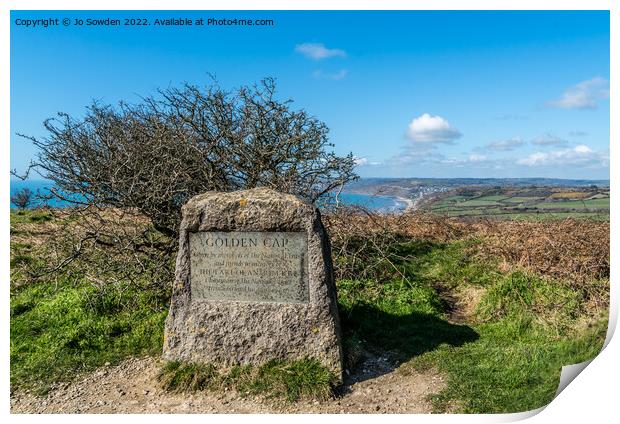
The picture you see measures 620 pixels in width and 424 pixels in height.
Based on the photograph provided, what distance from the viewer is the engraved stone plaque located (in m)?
4.84

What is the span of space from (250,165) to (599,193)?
35.2 feet

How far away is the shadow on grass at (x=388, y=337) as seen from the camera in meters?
5.22

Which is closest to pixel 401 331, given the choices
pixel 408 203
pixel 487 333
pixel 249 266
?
pixel 487 333

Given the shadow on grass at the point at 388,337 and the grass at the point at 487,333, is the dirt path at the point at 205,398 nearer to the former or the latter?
the shadow on grass at the point at 388,337

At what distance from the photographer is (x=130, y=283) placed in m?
7.27

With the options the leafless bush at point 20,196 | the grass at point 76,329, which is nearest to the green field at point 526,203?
the grass at point 76,329

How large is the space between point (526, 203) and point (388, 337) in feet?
37.8

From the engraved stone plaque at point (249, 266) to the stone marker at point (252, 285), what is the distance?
10 millimetres

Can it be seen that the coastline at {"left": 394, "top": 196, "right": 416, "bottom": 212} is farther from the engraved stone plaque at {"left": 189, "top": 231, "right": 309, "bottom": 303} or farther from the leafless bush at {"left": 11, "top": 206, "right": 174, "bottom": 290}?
the engraved stone plaque at {"left": 189, "top": 231, "right": 309, "bottom": 303}

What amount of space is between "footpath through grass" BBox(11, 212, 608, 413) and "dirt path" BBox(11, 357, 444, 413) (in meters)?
0.13

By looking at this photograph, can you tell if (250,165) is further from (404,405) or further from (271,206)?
(404,405)

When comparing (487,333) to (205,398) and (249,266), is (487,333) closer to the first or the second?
(249,266)

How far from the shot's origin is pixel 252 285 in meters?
4.96

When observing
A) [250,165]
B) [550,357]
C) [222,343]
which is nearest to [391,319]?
[550,357]
